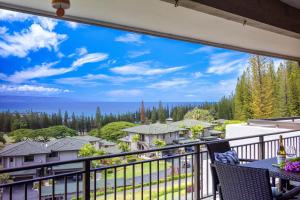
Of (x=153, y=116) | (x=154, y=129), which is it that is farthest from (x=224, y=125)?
(x=154, y=129)

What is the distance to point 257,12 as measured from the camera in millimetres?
3520

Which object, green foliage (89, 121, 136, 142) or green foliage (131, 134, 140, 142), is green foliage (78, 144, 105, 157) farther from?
green foliage (131, 134, 140, 142)

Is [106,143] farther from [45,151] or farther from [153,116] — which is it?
[153,116]

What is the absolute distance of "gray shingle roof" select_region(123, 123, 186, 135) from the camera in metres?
5.03

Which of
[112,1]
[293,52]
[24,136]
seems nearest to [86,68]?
[24,136]

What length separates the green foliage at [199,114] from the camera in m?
6.15

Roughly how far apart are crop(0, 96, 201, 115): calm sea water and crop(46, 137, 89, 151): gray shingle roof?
0.42 m

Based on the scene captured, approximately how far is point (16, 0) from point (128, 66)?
115 inches

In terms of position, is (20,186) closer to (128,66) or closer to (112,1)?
(112,1)

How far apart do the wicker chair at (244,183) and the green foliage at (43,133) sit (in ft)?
8.14

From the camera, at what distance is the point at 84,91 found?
4.68 m

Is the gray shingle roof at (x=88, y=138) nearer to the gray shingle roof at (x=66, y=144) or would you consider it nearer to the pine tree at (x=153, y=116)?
the gray shingle roof at (x=66, y=144)

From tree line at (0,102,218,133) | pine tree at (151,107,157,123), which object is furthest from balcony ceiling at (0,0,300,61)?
pine tree at (151,107,157,123)

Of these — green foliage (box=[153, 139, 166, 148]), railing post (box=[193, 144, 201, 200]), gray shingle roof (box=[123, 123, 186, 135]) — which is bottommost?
railing post (box=[193, 144, 201, 200])
